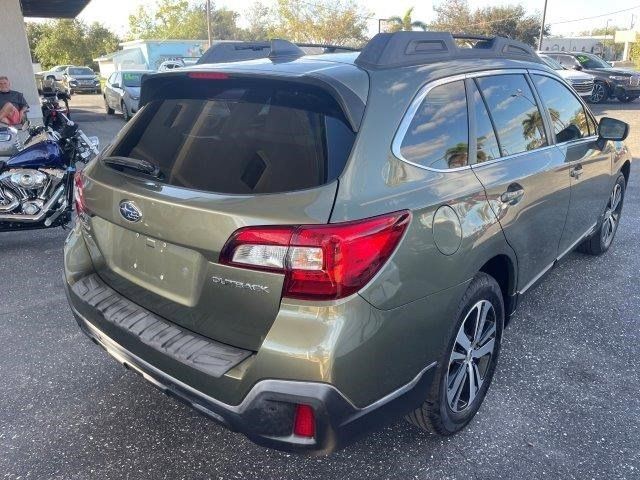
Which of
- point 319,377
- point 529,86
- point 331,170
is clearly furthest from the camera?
point 529,86

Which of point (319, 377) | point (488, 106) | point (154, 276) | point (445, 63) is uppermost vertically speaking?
point (445, 63)

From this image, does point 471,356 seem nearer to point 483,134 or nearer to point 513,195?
point 513,195

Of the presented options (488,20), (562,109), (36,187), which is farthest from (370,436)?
(488,20)

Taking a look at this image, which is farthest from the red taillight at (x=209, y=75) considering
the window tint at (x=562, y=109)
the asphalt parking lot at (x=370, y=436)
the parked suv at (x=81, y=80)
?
the parked suv at (x=81, y=80)

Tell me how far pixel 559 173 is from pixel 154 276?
2.51m

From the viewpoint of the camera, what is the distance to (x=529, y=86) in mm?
3322

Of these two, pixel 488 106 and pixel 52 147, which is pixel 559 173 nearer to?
pixel 488 106

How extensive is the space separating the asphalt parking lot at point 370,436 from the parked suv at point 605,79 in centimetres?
1841

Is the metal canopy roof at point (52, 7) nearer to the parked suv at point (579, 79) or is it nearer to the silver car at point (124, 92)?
the silver car at point (124, 92)

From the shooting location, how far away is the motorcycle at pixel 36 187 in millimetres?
4996

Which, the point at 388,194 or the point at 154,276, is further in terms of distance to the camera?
the point at 154,276

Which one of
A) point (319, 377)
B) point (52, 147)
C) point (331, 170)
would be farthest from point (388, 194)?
point (52, 147)

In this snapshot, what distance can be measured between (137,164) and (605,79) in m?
21.1

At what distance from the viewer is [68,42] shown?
2183 inches
